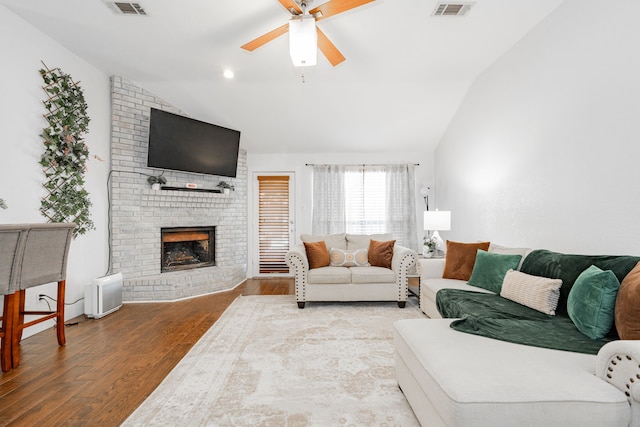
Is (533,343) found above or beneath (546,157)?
beneath

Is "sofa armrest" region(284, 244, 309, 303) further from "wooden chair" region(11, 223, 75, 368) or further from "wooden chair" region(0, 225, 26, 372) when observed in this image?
"wooden chair" region(0, 225, 26, 372)

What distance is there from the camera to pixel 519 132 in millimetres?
3523

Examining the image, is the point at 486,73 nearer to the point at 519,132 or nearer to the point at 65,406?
the point at 519,132

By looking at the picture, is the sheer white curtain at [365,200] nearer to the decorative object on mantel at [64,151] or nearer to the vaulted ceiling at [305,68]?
the vaulted ceiling at [305,68]

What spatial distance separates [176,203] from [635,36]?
5.05 metres

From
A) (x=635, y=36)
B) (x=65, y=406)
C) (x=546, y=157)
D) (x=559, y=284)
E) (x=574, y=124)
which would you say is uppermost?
(x=635, y=36)

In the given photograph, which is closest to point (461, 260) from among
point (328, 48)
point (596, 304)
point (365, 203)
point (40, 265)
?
point (596, 304)

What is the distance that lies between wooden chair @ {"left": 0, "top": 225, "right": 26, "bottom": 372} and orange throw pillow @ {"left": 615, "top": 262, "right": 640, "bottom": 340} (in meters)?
3.78

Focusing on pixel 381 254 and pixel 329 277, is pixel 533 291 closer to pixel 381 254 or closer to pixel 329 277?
pixel 381 254

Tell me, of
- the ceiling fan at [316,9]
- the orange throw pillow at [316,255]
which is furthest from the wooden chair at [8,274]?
the orange throw pillow at [316,255]

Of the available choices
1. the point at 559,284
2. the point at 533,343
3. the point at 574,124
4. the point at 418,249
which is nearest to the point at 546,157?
the point at 574,124

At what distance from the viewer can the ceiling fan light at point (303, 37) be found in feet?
7.73

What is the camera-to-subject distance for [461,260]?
3588mm

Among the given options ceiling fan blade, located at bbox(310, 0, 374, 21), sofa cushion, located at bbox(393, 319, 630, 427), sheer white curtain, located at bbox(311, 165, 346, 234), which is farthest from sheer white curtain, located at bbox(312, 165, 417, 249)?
sofa cushion, located at bbox(393, 319, 630, 427)
